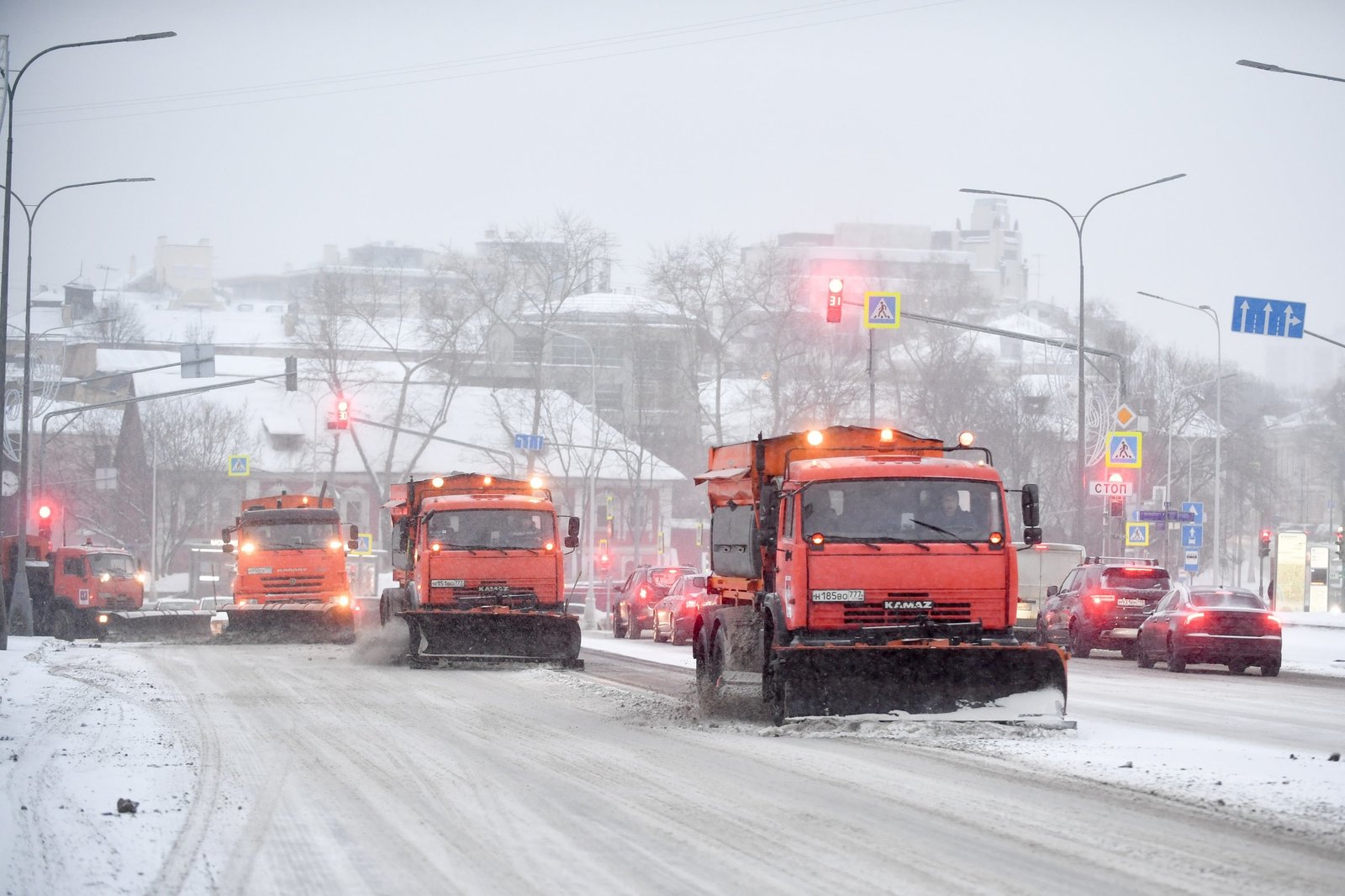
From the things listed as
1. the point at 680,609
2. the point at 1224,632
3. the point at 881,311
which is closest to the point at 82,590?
the point at 680,609

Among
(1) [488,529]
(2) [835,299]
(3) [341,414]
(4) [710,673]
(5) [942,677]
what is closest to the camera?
(5) [942,677]

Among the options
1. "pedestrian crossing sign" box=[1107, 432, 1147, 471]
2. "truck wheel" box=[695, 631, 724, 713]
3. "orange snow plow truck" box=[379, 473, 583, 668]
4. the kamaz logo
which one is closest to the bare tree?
"pedestrian crossing sign" box=[1107, 432, 1147, 471]

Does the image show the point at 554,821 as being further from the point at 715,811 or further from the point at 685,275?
the point at 685,275

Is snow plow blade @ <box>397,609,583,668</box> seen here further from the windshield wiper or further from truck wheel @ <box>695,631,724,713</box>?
the windshield wiper

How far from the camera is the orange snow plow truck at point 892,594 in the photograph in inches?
632

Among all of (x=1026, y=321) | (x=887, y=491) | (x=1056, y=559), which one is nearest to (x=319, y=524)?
(x=1056, y=559)

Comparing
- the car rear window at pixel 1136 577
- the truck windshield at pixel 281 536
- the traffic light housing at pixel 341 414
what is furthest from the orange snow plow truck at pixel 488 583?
the traffic light housing at pixel 341 414

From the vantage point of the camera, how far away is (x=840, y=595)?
16.4 m

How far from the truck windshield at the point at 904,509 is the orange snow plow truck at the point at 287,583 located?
20014 millimetres

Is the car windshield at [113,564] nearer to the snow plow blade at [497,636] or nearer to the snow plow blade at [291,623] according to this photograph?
the snow plow blade at [291,623]

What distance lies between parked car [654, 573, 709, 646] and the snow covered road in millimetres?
17149

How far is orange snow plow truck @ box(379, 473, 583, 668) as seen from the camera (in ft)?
85.6

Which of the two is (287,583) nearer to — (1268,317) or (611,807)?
(1268,317)

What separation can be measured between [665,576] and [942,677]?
84.7ft
